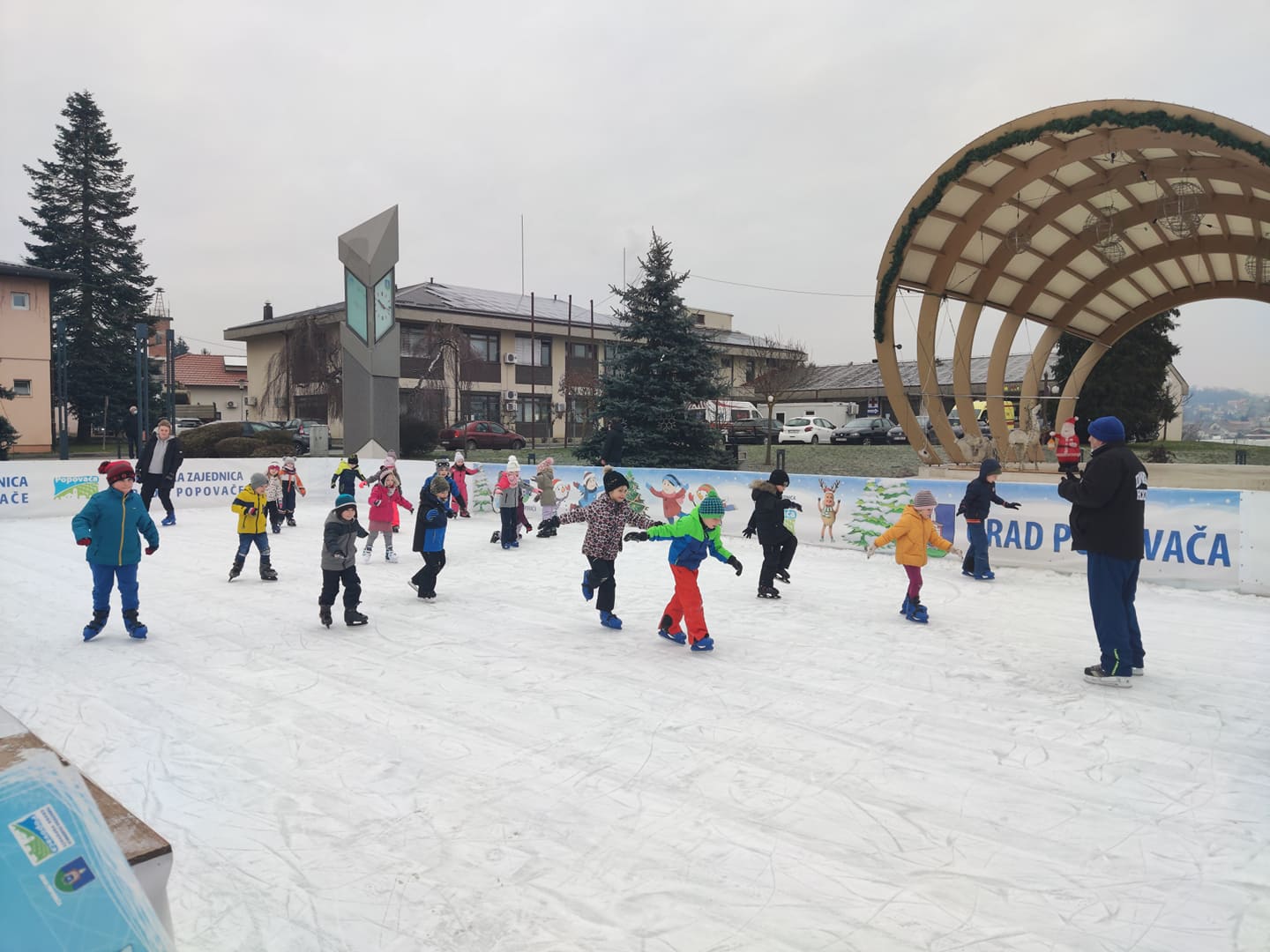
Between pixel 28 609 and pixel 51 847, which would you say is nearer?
pixel 51 847

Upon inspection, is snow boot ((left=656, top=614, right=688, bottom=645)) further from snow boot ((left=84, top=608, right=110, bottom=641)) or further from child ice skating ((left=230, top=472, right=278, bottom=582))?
child ice skating ((left=230, top=472, right=278, bottom=582))

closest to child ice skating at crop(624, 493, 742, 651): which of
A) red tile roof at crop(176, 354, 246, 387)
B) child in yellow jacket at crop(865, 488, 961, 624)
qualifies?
child in yellow jacket at crop(865, 488, 961, 624)

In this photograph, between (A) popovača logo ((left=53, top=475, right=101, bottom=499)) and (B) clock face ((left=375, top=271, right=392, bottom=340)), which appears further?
(B) clock face ((left=375, top=271, right=392, bottom=340))

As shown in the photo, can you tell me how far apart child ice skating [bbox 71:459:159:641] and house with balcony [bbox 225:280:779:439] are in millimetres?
23063

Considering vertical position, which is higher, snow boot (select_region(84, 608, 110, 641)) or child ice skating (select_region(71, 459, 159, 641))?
child ice skating (select_region(71, 459, 159, 641))

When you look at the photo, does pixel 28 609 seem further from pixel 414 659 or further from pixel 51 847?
pixel 51 847

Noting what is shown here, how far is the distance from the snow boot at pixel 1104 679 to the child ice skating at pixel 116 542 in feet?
23.8

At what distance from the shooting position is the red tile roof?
5759 cm

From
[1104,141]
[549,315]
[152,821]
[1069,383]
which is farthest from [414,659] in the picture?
[549,315]

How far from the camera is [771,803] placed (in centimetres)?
398

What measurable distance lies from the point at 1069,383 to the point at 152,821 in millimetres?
22080

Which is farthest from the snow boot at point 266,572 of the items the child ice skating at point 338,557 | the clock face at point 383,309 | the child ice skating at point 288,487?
the clock face at point 383,309

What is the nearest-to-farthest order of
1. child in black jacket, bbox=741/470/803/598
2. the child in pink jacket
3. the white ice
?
1. the white ice
2. child in black jacket, bbox=741/470/803/598
3. the child in pink jacket

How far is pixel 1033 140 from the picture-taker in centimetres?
1285
